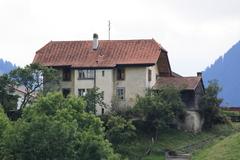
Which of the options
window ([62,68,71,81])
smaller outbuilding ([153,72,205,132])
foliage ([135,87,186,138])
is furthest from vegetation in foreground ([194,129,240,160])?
window ([62,68,71,81])

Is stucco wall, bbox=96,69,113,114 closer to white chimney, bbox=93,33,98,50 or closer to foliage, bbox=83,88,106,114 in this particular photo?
foliage, bbox=83,88,106,114

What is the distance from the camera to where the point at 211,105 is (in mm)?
77562

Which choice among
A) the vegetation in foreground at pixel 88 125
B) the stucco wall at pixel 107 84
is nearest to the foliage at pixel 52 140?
the vegetation in foreground at pixel 88 125

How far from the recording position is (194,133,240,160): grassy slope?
2347 inches

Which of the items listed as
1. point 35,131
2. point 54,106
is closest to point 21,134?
point 35,131

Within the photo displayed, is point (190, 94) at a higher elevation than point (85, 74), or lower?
lower

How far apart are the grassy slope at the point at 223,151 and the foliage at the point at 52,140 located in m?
10.5

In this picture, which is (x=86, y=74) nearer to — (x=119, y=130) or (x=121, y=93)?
(x=121, y=93)

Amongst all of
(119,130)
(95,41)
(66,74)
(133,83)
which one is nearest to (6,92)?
(66,74)

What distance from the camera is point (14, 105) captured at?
7506 centimetres

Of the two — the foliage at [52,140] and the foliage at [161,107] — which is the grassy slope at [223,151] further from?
the foliage at [52,140]

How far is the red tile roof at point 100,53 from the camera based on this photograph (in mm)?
78000

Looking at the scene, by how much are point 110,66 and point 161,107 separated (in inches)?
364

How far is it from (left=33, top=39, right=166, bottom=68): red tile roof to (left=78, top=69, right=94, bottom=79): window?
65 centimetres
